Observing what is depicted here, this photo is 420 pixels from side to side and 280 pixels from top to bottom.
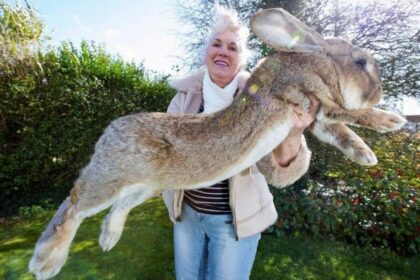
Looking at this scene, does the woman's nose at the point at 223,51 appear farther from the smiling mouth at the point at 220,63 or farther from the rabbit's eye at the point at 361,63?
the rabbit's eye at the point at 361,63

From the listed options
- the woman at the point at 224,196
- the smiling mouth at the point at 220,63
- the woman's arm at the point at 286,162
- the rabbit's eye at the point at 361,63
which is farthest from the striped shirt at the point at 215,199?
the rabbit's eye at the point at 361,63

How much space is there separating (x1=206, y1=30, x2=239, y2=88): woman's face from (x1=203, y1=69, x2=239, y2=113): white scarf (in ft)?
0.18

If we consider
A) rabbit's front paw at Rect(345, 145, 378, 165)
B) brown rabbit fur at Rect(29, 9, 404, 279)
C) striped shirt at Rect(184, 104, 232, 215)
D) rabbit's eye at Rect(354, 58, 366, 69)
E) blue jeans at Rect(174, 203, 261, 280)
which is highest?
rabbit's eye at Rect(354, 58, 366, 69)

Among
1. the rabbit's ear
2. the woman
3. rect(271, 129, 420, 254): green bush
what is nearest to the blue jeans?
the woman

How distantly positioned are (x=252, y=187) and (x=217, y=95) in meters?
0.59

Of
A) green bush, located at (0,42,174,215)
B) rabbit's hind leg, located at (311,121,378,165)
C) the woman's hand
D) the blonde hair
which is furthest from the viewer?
green bush, located at (0,42,174,215)

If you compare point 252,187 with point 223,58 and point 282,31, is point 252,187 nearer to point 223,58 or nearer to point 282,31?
point 223,58

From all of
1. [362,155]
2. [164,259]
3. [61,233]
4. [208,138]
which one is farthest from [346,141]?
[164,259]

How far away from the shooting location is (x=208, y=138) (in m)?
1.75

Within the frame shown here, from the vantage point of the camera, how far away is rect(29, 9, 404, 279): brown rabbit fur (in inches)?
66.5

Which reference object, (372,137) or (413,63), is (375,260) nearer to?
(372,137)

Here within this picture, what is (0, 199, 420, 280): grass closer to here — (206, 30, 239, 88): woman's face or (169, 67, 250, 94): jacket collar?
(169, 67, 250, 94): jacket collar

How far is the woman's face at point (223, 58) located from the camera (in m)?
2.33

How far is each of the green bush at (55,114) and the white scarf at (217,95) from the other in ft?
13.3
